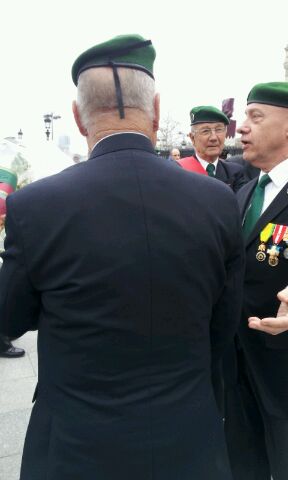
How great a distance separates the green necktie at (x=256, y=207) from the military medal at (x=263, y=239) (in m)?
0.11

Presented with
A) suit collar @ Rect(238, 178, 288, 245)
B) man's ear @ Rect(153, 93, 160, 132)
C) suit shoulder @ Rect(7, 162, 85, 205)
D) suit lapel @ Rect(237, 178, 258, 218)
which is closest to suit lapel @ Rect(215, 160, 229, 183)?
suit lapel @ Rect(237, 178, 258, 218)

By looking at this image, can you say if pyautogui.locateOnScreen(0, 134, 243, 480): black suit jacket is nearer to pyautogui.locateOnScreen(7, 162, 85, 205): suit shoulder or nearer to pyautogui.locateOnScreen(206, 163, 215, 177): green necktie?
pyautogui.locateOnScreen(7, 162, 85, 205): suit shoulder

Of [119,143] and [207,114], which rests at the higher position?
[207,114]

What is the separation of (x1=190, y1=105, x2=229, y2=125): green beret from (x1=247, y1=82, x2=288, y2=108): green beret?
133 cm

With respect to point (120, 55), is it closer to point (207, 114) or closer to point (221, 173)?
point (207, 114)

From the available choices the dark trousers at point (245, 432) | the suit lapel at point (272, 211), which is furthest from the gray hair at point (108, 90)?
the dark trousers at point (245, 432)

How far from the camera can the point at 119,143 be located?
109cm

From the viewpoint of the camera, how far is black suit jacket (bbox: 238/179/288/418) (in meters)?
1.78

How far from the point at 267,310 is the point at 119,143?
1.06 meters

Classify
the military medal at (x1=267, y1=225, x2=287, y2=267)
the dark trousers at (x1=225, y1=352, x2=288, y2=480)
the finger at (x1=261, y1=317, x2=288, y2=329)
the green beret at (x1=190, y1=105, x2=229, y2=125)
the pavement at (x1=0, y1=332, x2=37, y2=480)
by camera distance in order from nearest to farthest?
1. the finger at (x1=261, y1=317, x2=288, y2=329)
2. the military medal at (x1=267, y1=225, x2=287, y2=267)
3. the dark trousers at (x1=225, y1=352, x2=288, y2=480)
4. the pavement at (x1=0, y1=332, x2=37, y2=480)
5. the green beret at (x1=190, y1=105, x2=229, y2=125)

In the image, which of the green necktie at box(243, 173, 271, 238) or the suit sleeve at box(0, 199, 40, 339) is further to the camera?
the green necktie at box(243, 173, 271, 238)

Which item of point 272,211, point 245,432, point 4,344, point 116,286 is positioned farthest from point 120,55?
point 4,344

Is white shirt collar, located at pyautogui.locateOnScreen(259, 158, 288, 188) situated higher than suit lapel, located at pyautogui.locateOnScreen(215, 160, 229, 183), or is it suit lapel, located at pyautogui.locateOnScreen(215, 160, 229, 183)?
suit lapel, located at pyautogui.locateOnScreen(215, 160, 229, 183)

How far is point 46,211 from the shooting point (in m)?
1.03
